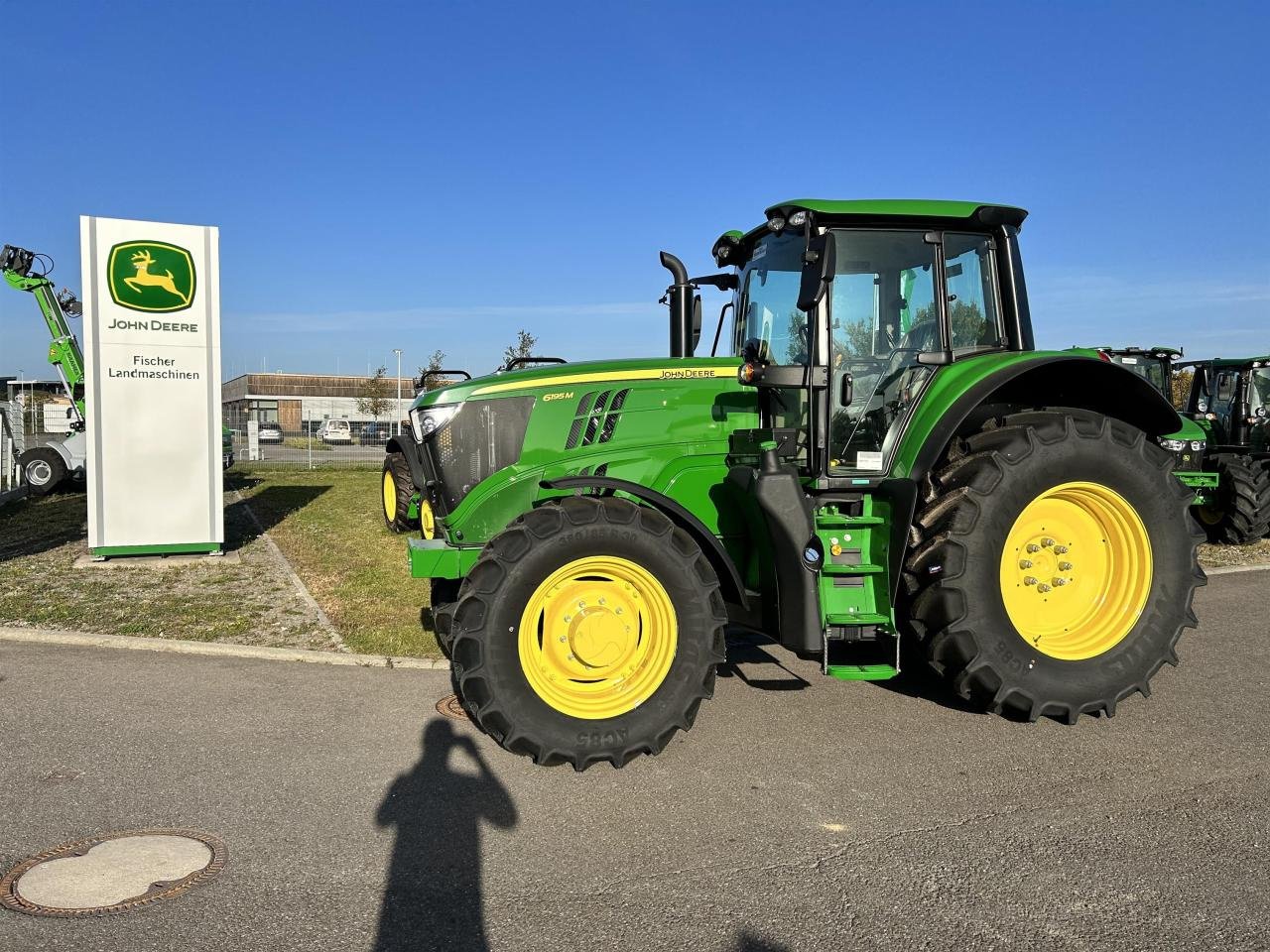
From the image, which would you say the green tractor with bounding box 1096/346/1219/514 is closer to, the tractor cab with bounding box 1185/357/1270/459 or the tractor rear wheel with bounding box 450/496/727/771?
the tractor cab with bounding box 1185/357/1270/459

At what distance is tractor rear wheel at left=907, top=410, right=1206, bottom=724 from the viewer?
4.48 meters

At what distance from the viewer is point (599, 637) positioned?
14.0 ft

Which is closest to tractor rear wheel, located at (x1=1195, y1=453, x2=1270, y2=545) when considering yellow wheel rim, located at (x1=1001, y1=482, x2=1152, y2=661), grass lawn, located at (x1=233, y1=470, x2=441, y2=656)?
yellow wheel rim, located at (x1=1001, y1=482, x2=1152, y2=661)

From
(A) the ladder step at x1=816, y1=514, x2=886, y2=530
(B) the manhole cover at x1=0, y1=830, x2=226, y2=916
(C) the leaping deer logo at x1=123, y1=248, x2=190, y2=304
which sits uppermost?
(C) the leaping deer logo at x1=123, y1=248, x2=190, y2=304

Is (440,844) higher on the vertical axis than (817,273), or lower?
lower

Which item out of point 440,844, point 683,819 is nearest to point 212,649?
point 440,844

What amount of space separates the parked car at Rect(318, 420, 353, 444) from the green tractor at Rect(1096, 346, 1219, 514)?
4208 cm

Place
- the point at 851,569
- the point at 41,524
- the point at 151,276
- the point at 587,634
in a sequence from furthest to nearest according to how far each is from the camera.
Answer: the point at 41,524
the point at 151,276
the point at 851,569
the point at 587,634

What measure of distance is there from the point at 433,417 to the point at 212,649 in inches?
107

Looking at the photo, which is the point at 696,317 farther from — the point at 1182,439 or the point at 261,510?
the point at 261,510

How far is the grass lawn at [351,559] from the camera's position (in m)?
6.82

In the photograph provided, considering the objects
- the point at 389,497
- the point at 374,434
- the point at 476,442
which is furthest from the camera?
the point at 374,434

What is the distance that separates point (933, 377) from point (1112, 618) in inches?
64.7

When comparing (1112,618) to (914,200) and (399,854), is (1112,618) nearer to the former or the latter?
(914,200)
